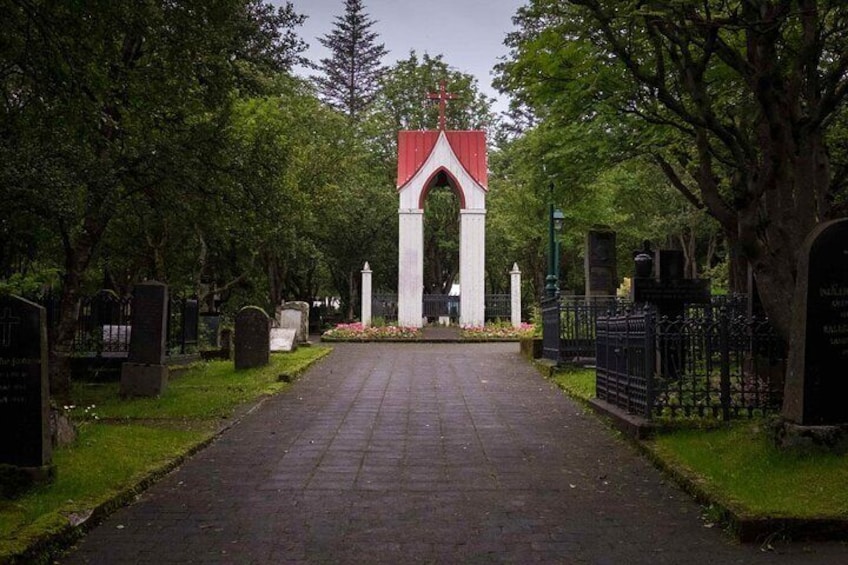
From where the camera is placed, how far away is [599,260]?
1997cm

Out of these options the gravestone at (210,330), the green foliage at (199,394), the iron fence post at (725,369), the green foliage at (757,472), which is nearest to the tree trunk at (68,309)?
the green foliage at (199,394)

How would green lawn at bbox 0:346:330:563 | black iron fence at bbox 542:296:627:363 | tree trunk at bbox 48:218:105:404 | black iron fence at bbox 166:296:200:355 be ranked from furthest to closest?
black iron fence at bbox 166:296:200:355 → black iron fence at bbox 542:296:627:363 → tree trunk at bbox 48:218:105:404 → green lawn at bbox 0:346:330:563

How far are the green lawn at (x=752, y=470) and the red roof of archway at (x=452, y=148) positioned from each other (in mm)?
22833

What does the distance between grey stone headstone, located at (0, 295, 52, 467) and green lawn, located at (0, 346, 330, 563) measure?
39 cm

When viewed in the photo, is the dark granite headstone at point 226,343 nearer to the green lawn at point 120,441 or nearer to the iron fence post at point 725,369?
the green lawn at point 120,441

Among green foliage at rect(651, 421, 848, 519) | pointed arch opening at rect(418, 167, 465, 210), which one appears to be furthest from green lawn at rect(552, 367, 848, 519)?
pointed arch opening at rect(418, 167, 465, 210)

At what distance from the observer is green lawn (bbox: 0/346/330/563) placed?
5582 mm

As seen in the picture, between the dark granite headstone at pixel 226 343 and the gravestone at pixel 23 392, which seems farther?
the dark granite headstone at pixel 226 343

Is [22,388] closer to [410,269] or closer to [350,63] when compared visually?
Result: [410,269]

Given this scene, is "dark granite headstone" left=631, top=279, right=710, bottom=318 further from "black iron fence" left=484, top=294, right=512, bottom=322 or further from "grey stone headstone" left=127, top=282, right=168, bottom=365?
"black iron fence" left=484, top=294, right=512, bottom=322

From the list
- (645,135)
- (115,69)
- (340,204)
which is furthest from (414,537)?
(340,204)

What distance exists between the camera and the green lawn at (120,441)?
5582mm

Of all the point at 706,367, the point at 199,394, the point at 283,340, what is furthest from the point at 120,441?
the point at 283,340

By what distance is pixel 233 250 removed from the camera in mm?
30625
